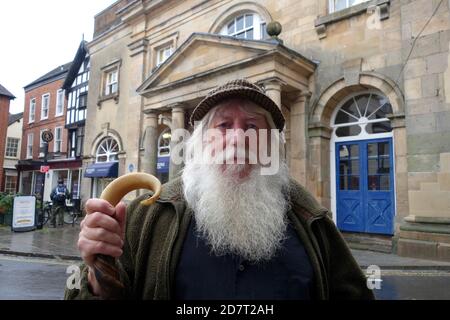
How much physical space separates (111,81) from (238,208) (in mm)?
18828

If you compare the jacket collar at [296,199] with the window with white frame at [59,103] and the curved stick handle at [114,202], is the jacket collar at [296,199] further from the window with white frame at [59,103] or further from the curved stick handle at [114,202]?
the window with white frame at [59,103]

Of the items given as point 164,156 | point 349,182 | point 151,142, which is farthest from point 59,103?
point 349,182

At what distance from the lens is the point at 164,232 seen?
5.36 feet

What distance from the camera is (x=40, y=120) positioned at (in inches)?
1256

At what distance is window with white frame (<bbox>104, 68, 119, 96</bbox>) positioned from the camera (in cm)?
1858

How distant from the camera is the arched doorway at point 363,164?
980cm

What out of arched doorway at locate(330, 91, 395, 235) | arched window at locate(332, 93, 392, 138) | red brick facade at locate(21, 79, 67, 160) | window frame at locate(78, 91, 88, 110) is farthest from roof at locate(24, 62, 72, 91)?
arched doorway at locate(330, 91, 395, 235)

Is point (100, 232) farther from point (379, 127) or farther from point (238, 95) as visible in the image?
point (379, 127)

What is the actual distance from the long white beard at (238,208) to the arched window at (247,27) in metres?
11.4

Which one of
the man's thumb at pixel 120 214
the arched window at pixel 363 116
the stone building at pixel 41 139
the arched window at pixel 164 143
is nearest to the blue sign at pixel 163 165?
the arched window at pixel 164 143

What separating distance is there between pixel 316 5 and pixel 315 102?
3.08 m

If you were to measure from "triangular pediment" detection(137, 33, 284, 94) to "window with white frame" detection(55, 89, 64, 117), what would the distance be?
63.7ft

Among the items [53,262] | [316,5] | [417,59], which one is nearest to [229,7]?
[316,5]

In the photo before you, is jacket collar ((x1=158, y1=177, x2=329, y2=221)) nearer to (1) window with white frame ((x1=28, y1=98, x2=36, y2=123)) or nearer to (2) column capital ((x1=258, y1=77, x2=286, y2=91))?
(2) column capital ((x1=258, y1=77, x2=286, y2=91))
